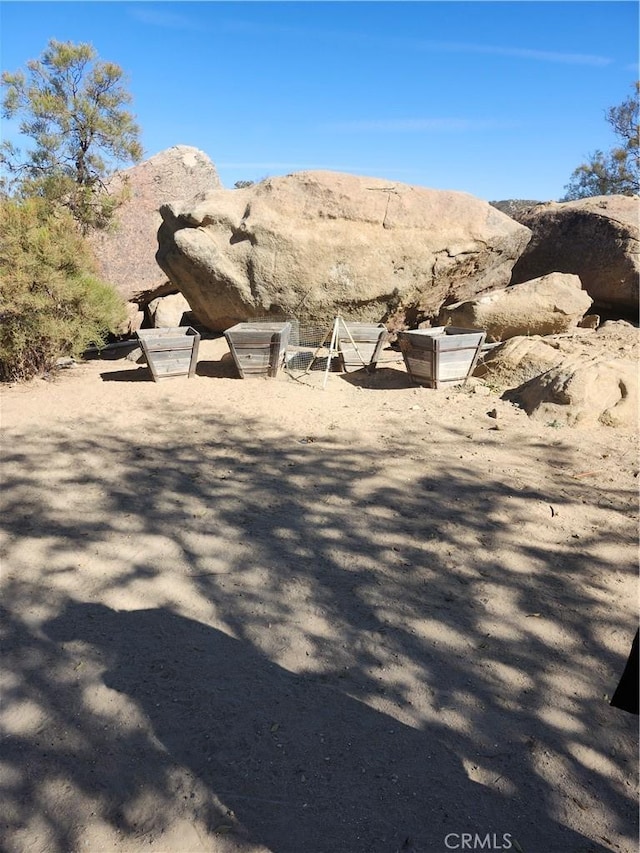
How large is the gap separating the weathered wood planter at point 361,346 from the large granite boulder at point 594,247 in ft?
12.6

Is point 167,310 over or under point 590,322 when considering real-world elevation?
under

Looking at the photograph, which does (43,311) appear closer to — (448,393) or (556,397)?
(448,393)

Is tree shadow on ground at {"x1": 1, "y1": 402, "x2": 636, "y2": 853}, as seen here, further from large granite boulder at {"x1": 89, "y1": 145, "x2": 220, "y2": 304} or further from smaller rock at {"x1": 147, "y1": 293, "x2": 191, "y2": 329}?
large granite boulder at {"x1": 89, "y1": 145, "x2": 220, "y2": 304}

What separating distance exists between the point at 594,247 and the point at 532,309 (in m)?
2.54

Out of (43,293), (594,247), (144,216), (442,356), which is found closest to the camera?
Answer: (442,356)

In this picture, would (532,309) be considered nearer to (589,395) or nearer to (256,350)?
(589,395)

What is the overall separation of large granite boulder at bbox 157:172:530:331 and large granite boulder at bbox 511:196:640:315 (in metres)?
1.66

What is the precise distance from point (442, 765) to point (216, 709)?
83 centimetres

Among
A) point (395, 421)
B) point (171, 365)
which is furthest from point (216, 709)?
point (171, 365)

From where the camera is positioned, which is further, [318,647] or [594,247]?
[594,247]

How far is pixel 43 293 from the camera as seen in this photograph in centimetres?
706

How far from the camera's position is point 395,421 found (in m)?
5.76

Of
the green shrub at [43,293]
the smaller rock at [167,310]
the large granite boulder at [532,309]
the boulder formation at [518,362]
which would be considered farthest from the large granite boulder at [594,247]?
the green shrub at [43,293]

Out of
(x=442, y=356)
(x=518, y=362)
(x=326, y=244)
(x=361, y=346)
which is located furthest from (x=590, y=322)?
(x=326, y=244)
